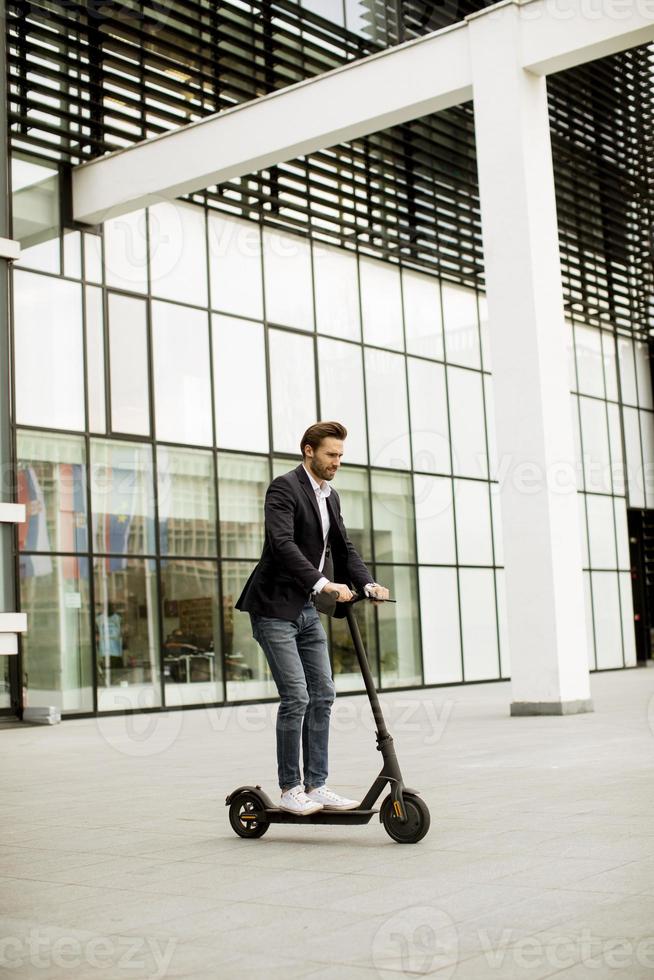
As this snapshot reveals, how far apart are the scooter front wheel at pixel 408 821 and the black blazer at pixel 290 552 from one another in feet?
3.14

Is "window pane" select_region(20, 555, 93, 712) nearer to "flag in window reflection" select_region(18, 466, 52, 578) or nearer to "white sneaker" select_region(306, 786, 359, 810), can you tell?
"flag in window reflection" select_region(18, 466, 52, 578)

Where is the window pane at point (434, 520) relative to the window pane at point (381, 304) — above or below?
below

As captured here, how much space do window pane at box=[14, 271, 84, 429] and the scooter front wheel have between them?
1231 centimetres

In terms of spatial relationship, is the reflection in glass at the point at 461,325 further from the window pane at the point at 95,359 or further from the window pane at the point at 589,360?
the window pane at the point at 95,359

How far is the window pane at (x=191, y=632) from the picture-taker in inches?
720

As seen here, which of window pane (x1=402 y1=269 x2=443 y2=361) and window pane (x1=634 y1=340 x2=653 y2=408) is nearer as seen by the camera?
window pane (x1=402 y1=269 x2=443 y2=361)

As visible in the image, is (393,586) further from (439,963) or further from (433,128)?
(439,963)

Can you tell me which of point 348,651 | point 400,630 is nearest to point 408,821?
point 348,651

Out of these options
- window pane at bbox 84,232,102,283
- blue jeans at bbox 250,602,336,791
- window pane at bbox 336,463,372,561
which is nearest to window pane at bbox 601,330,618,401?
window pane at bbox 336,463,372,561

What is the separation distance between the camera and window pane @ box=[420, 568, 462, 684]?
75.2 ft

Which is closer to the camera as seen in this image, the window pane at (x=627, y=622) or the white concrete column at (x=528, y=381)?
the white concrete column at (x=528, y=381)

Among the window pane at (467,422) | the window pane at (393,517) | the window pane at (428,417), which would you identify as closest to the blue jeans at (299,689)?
the window pane at (393,517)

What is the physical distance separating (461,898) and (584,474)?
82.3 feet

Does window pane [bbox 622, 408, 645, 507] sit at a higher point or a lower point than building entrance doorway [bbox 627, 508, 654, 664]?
higher
